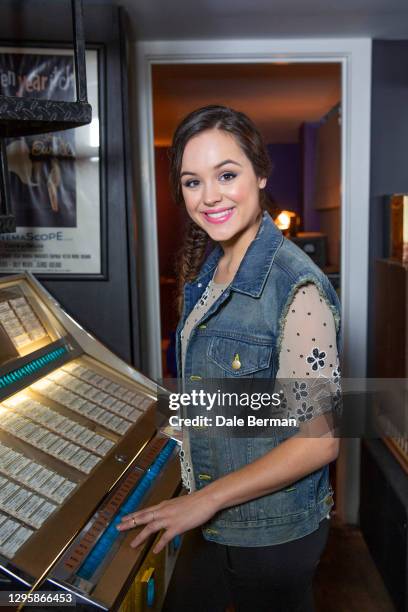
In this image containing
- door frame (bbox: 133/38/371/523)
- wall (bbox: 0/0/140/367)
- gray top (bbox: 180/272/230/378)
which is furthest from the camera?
door frame (bbox: 133/38/371/523)

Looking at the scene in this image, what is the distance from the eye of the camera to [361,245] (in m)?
2.58

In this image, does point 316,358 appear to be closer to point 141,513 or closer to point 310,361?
point 310,361

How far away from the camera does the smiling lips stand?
1.14 m

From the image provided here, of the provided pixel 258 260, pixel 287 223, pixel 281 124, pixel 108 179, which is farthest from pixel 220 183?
pixel 281 124

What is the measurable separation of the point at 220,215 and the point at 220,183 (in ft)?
0.21

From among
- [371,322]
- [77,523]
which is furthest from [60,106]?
[371,322]

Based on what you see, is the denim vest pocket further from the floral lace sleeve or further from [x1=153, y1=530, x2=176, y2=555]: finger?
[x1=153, y1=530, x2=176, y2=555]: finger

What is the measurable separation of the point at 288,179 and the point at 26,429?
4.71 meters

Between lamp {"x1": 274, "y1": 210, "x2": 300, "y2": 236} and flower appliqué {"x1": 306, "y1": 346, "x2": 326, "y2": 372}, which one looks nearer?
flower appliqué {"x1": 306, "y1": 346, "x2": 326, "y2": 372}

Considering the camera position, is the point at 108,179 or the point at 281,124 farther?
→ the point at 281,124

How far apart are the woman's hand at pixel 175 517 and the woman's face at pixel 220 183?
0.52 meters

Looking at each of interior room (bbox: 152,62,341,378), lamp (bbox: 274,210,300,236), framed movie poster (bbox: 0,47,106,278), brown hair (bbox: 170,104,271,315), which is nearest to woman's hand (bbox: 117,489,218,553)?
brown hair (bbox: 170,104,271,315)

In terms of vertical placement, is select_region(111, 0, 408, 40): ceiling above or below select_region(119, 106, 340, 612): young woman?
above

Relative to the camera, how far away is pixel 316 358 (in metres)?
0.98
